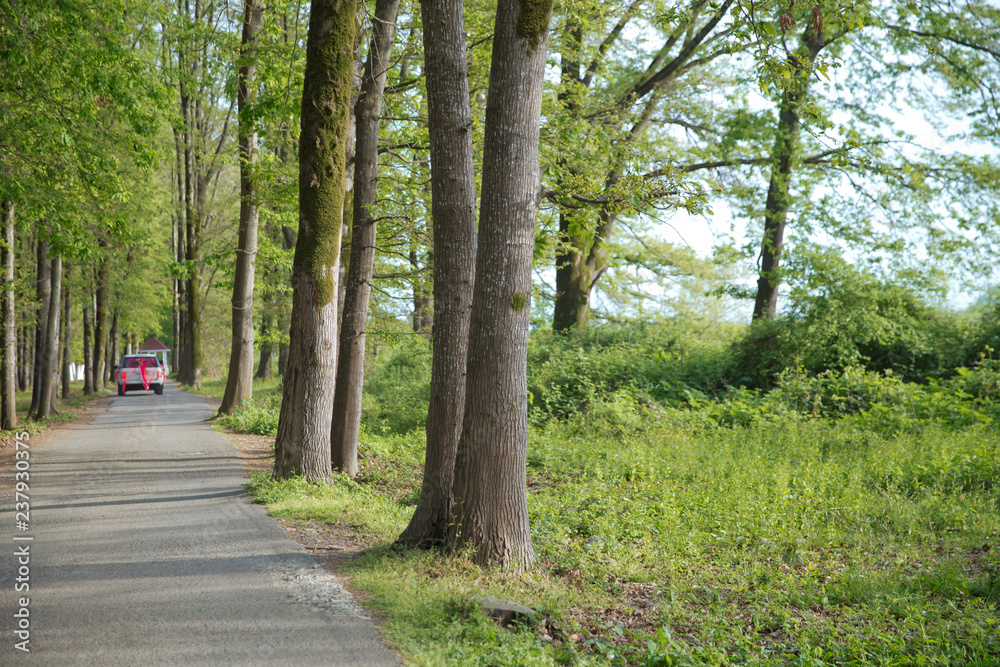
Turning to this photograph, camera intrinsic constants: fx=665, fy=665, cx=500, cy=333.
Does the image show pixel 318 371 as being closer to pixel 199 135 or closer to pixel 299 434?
pixel 299 434

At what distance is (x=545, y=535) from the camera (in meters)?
7.07

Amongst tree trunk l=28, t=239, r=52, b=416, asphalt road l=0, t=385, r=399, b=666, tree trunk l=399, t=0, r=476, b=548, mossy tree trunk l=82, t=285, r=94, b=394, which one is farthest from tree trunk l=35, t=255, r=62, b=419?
tree trunk l=399, t=0, r=476, b=548

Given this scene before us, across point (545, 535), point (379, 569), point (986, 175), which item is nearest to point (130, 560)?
point (379, 569)

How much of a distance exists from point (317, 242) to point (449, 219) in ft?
10.3

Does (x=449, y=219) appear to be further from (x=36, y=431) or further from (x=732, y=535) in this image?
(x=36, y=431)

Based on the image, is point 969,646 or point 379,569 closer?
point 969,646

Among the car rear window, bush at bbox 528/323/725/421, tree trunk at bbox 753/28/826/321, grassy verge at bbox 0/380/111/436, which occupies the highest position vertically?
tree trunk at bbox 753/28/826/321

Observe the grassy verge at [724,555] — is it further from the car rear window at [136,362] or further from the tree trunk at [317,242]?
the car rear window at [136,362]

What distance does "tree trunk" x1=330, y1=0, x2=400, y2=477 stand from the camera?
417 inches

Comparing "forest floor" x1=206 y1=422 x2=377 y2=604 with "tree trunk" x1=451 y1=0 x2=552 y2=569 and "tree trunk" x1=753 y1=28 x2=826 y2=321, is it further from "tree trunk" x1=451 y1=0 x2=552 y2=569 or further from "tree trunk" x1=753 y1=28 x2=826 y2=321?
"tree trunk" x1=753 y1=28 x2=826 y2=321

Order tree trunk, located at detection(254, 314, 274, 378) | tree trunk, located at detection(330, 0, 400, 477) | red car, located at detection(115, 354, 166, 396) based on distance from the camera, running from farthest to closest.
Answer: red car, located at detection(115, 354, 166, 396)
tree trunk, located at detection(254, 314, 274, 378)
tree trunk, located at detection(330, 0, 400, 477)

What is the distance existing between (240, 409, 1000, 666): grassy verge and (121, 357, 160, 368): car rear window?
2281 centimetres

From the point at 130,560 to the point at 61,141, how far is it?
8.29 meters

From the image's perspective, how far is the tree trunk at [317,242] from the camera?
8984 mm
